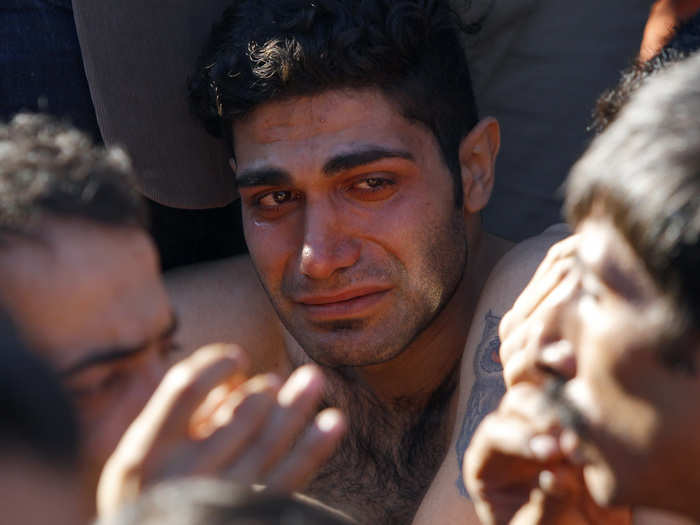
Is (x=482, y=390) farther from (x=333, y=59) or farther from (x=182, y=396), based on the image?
(x=182, y=396)

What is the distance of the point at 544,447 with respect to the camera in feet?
4.80

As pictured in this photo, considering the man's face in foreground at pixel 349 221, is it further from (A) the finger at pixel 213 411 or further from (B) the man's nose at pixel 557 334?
(A) the finger at pixel 213 411

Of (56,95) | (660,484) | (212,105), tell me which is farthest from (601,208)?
(56,95)

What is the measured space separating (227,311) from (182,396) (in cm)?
169

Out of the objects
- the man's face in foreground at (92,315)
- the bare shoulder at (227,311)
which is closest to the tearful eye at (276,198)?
the bare shoulder at (227,311)

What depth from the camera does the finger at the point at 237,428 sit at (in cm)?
122

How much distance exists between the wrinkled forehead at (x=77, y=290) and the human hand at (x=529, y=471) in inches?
24.6

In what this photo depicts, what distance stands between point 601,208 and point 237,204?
2.09m

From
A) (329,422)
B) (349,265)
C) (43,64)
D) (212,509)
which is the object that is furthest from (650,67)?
(43,64)

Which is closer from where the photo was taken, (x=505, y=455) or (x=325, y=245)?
(x=505, y=455)

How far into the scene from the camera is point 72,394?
4.26ft

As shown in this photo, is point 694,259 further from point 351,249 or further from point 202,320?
point 202,320

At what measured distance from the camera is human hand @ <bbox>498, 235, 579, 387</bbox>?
160 centimetres

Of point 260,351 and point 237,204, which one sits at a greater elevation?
point 237,204
